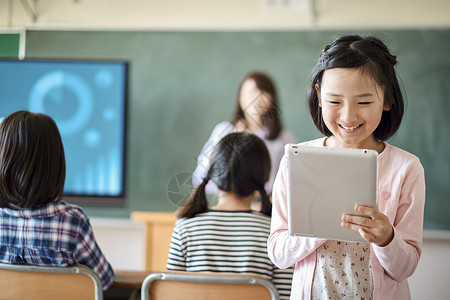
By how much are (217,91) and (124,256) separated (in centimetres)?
143

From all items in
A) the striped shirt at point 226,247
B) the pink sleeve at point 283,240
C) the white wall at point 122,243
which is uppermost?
the pink sleeve at point 283,240

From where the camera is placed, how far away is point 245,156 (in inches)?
69.0

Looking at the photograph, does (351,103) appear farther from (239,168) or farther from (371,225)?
(239,168)

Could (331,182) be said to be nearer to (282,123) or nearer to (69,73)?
(282,123)

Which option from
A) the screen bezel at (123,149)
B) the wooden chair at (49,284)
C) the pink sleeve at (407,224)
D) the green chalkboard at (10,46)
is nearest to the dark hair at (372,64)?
the pink sleeve at (407,224)

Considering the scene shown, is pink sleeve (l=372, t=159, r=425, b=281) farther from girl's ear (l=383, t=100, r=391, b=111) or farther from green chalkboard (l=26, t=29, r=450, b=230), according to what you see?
green chalkboard (l=26, t=29, r=450, b=230)

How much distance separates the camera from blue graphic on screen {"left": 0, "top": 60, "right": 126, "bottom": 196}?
12.2 feet

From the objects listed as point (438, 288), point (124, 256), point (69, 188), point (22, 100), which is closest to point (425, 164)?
point (438, 288)

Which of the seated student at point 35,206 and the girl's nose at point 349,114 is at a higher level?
the girl's nose at point 349,114

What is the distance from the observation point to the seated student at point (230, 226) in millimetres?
1612

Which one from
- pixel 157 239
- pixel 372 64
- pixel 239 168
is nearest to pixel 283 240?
pixel 372 64

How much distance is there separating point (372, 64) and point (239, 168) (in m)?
0.74

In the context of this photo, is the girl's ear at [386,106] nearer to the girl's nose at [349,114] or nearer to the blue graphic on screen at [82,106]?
the girl's nose at [349,114]

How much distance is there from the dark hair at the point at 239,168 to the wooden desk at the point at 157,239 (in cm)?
153
